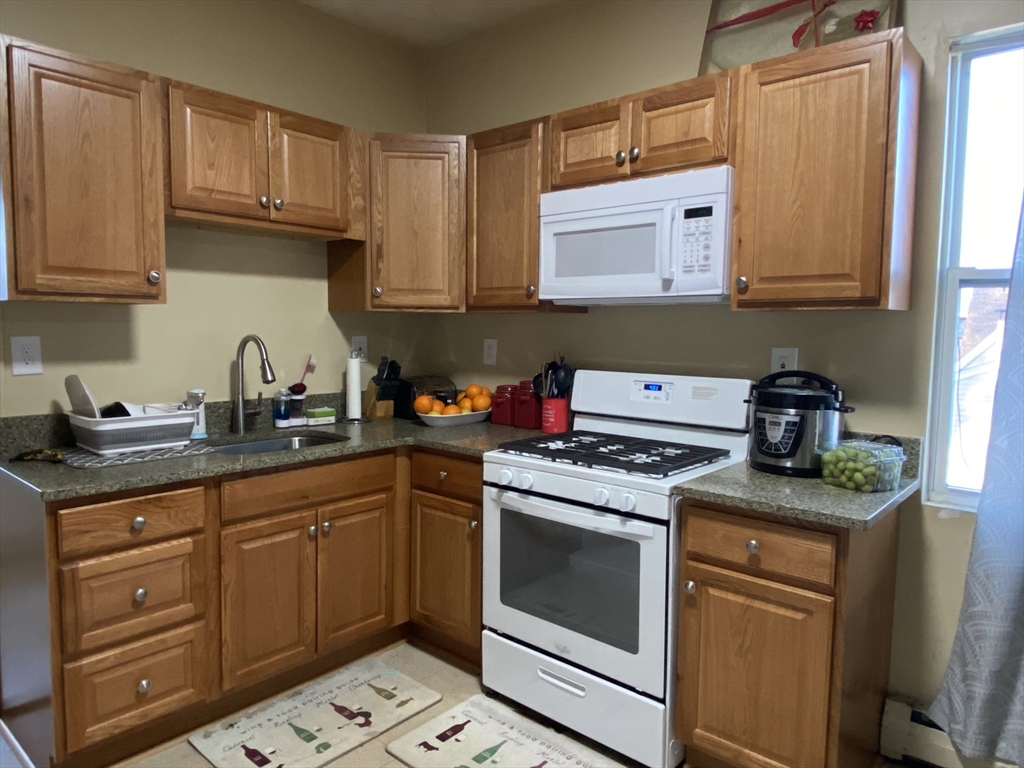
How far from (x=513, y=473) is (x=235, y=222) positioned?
1337mm

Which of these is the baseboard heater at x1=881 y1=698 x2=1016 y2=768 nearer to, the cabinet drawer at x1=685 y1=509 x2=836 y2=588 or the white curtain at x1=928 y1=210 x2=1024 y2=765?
the white curtain at x1=928 y1=210 x2=1024 y2=765

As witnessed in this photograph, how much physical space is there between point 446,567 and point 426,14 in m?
2.33

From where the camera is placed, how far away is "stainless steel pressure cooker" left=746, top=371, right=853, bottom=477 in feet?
6.35

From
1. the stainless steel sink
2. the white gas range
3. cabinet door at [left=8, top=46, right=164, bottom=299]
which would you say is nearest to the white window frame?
the white gas range

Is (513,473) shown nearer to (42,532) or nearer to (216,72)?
(42,532)

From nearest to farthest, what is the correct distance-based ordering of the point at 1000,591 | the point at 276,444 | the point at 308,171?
the point at 1000,591 < the point at 308,171 < the point at 276,444

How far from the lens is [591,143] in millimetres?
2406

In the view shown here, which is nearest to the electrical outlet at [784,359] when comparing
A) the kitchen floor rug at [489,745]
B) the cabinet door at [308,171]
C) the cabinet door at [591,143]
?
the cabinet door at [591,143]

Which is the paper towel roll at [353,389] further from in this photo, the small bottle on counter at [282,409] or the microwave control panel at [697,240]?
the microwave control panel at [697,240]

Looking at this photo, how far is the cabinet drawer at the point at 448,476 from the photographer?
2.40 m

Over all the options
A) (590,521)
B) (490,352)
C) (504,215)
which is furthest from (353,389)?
(590,521)

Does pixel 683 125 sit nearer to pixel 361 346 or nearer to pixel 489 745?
pixel 361 346

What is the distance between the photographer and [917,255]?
80.3 inches

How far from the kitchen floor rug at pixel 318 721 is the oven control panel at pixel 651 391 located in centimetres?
128
